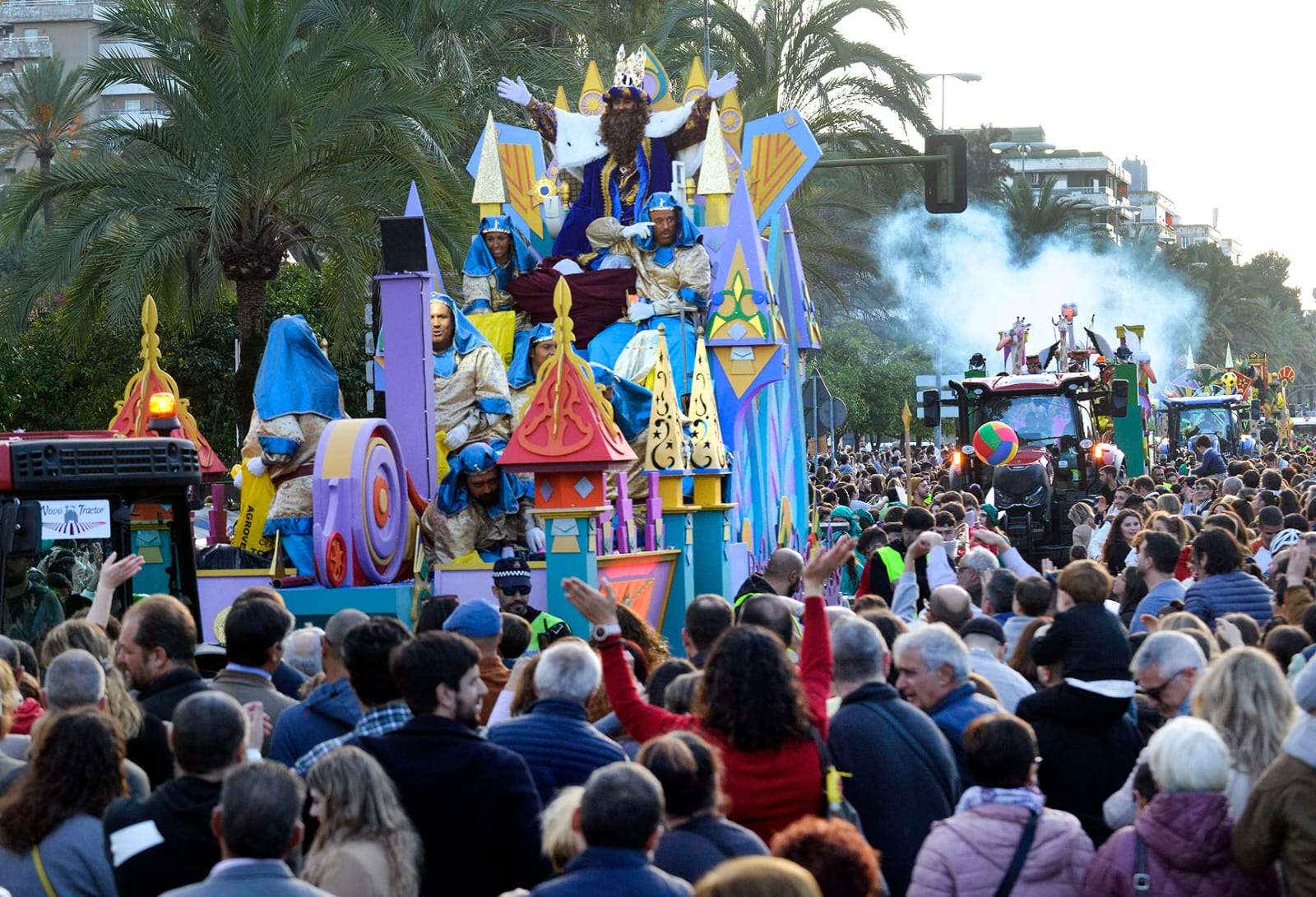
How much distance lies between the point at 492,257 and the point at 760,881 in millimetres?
14354

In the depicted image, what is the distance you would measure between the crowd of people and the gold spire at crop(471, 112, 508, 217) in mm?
11526

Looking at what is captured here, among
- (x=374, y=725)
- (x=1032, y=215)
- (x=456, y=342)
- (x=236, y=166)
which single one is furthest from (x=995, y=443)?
(x=1032, y=215)

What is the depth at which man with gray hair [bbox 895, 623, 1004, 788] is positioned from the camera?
18.2 feet

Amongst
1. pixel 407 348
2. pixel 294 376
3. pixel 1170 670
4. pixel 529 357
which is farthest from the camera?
pixel 529 357

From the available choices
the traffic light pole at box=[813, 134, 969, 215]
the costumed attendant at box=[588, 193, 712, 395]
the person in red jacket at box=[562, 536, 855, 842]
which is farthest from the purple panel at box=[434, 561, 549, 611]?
the traffic light pole at box=[813, 134, 969, 215]

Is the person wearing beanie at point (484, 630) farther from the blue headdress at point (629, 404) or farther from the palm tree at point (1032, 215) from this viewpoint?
the palm tree at point (1032, 215)

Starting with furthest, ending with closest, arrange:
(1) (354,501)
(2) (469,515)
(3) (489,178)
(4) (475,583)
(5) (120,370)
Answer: (5) (120,370)
(3) (489,178)
(2) (469,515)
(4) (475,583)
(1) (354,501)

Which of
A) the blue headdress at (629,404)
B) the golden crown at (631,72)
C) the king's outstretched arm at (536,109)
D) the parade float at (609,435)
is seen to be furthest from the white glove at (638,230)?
the blue headdress at (629,404)

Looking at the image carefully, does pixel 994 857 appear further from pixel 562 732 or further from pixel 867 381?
pixel 867 381

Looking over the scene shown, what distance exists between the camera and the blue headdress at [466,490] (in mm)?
12914

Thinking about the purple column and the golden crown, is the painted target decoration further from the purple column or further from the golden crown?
the golden crown

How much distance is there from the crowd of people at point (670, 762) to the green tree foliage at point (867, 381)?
143 ft

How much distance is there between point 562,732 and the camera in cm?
504

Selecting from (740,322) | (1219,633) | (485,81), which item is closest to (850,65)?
(485,81)
